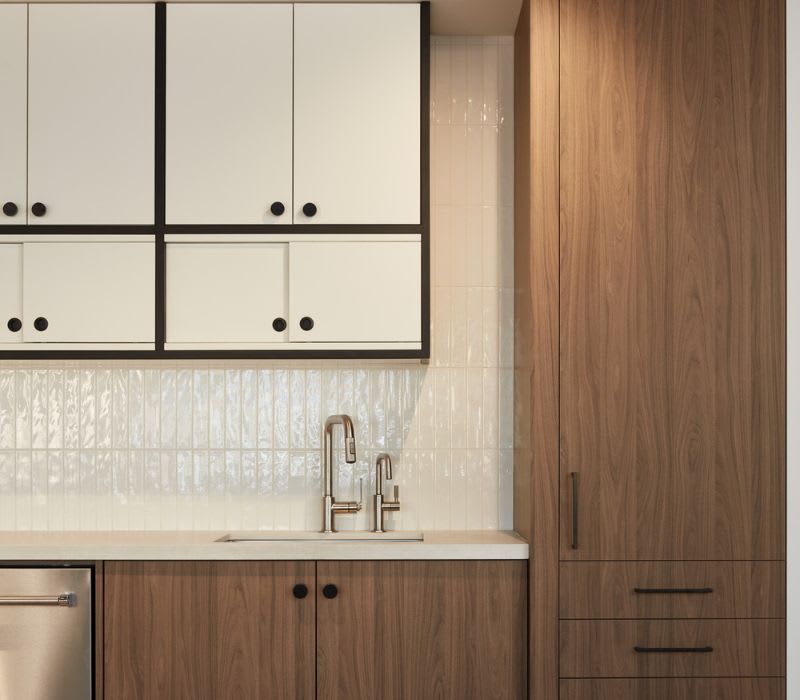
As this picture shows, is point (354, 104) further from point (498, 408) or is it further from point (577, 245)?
point (498, 408)

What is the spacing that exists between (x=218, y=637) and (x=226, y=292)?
941 mm

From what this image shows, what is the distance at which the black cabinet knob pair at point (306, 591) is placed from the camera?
2.21 metres

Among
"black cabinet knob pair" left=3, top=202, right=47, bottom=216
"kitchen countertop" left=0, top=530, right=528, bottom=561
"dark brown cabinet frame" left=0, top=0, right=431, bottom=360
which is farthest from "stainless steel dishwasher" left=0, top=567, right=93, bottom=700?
"black cabinet knob pair" left=3, top=202, right=47, bottom=216

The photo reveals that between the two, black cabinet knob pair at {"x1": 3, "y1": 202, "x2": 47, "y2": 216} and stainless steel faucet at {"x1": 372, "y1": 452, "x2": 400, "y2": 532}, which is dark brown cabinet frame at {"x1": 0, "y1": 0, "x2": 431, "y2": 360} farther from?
stainless steel faucet at {"x1": 372, "y1": 452, "x2": 400, "y2": 532}

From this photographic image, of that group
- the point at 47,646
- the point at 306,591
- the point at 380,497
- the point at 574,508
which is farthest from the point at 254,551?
the point at 574,508

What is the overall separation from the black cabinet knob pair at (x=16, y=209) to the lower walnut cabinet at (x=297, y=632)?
1063mm

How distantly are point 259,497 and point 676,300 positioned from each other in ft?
4.59

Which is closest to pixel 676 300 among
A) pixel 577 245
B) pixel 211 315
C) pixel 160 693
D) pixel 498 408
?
pixel 577 245

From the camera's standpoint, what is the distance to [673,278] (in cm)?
223

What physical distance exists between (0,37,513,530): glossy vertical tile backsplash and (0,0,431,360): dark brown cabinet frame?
30 centimetres

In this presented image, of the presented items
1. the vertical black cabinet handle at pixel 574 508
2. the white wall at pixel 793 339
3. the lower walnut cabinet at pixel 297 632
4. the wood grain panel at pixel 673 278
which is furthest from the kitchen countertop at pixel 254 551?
the white wall at pixel 793 339

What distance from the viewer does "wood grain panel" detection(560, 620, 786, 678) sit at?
219cm

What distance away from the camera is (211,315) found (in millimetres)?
2375

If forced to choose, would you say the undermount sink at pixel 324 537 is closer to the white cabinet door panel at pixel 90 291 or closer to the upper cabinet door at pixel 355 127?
the white cabinet door panel at pixel 90 291
